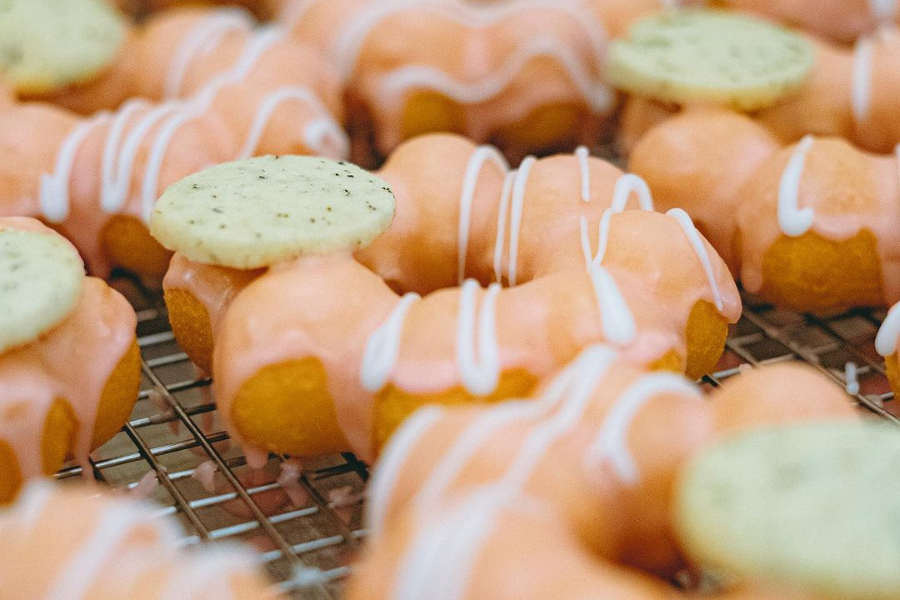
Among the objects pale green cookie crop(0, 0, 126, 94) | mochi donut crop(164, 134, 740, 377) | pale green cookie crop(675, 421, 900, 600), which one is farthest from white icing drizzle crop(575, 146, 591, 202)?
pale green cookie crop(0, 0, 126, 94)

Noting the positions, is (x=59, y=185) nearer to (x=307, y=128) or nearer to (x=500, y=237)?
(x=307, y=128)

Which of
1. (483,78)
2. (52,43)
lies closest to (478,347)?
(483,78)

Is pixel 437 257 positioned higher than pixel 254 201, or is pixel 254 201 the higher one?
pixel 254 201

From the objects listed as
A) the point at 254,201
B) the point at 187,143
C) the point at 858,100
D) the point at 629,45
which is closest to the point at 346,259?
the point at 254,201

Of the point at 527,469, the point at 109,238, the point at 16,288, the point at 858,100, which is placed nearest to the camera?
the point at 527,469

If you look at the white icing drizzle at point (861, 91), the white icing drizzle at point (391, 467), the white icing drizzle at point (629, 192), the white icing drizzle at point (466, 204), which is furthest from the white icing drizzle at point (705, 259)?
the white icing drizzle at point (861, 91)

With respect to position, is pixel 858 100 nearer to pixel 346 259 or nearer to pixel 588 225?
pixel 588 225
